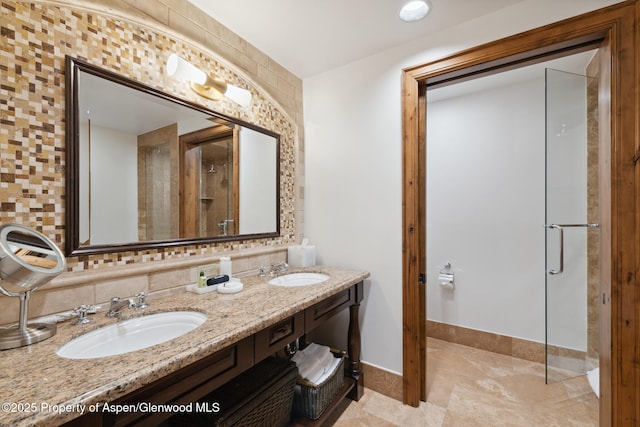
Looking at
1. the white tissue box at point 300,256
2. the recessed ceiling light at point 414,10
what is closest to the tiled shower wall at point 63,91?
the white tissue box at point 300,256

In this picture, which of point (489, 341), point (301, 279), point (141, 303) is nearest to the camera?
point (141, 303)

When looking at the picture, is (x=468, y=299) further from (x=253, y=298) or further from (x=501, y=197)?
(x=253, y=298)

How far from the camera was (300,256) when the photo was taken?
207 centimetres

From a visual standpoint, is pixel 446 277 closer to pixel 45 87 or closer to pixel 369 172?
pixel 369 172

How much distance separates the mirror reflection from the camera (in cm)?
111

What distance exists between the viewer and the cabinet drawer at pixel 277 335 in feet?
3.51

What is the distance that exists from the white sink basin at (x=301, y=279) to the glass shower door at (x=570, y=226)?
1.59 metres

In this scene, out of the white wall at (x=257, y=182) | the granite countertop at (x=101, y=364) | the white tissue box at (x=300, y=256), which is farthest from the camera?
the white tissue box at (x=300, y=256)

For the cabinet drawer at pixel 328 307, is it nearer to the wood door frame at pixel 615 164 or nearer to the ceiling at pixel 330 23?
the wood door frame at pixel 615 164

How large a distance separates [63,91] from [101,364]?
102cm

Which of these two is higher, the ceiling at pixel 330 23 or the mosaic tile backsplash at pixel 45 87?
the ceiling at pixel 330 23

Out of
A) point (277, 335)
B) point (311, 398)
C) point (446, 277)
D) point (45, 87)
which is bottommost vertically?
point (311, 398)

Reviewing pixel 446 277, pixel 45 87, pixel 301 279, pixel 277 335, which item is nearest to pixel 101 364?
pixel 277 335

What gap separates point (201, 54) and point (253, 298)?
138 centimetres
